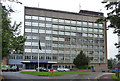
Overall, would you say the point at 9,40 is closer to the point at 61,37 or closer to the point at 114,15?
the point at 114,15

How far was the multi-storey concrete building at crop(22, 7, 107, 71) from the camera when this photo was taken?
232 ft

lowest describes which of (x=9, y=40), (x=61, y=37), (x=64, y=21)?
(x=9, y=40)

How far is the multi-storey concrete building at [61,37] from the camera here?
70.6 m

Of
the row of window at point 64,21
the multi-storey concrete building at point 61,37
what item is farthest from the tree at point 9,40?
the row of window at point 64,21

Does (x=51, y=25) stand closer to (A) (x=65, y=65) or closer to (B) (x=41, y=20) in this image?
(B) (x=41, y=20)

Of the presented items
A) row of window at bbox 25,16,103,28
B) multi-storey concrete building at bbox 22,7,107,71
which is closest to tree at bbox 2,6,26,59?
multi-storey concrete building at bbox 22,7,107,71

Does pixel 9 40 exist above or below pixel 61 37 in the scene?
below

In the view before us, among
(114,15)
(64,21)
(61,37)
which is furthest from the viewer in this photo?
(64,21)

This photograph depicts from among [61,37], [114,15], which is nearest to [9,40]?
[114,15]

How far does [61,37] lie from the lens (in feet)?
250

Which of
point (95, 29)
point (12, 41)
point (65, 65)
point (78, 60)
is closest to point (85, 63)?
point (78, 60)

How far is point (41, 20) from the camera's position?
73.6 m

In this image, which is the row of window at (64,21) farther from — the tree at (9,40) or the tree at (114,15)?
the tree at (114,15)

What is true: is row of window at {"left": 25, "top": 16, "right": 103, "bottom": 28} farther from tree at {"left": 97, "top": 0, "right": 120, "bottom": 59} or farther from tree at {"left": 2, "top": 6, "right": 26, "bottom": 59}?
tree at {"left": 97, "top": 0, "right": 120, "bottom": 59}
